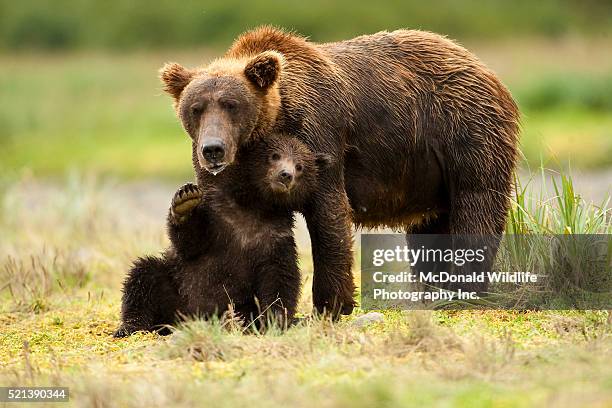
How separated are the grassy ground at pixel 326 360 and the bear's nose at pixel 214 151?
1.00 m

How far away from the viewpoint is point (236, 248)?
22.7 ft

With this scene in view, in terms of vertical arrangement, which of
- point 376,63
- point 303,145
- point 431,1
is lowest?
point 303,145

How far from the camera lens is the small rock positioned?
664 cm

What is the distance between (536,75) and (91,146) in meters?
8.71

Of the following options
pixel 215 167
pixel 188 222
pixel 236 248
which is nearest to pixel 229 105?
pixel 215 167

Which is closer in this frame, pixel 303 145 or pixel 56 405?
pixel 56 405

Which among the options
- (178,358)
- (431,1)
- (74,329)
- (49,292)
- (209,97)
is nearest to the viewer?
(178,358)

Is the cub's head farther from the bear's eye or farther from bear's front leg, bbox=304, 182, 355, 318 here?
the bear's eye

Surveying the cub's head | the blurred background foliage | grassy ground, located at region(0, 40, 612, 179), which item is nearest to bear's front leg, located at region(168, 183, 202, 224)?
the cub's head

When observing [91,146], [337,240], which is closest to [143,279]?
[337,240]

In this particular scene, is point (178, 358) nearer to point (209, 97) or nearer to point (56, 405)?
point (56, 405)

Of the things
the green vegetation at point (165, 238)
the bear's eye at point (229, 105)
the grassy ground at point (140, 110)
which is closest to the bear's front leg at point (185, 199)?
the bear's eye at point (229, 105)

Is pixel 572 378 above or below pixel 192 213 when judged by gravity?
below

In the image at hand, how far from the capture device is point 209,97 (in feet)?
22.0
